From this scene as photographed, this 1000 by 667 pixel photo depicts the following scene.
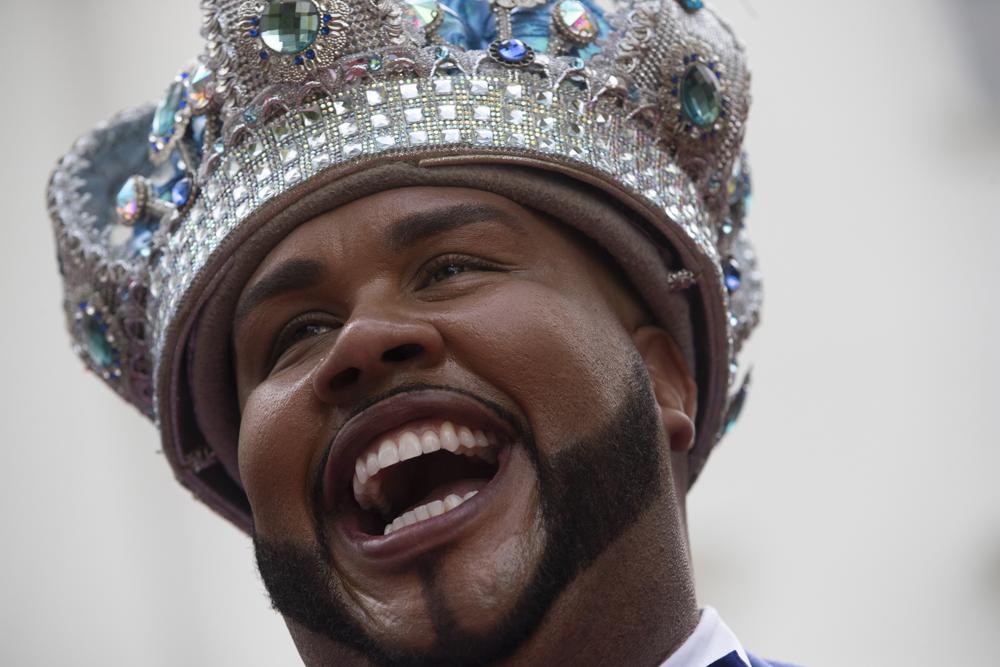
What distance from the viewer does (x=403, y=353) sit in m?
1.94

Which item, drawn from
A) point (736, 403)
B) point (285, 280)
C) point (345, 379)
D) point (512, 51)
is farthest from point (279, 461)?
point (736, 403)

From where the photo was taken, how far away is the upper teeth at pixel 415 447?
189 cm

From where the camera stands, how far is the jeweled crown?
7.00 feet

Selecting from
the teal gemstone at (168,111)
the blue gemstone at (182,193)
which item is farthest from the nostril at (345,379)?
the teal gemstone at (168,111)

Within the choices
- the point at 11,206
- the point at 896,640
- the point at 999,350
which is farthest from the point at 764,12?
the point at 11,206

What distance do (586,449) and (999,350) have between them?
3.28 meters

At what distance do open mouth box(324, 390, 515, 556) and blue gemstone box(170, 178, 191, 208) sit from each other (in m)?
0.57

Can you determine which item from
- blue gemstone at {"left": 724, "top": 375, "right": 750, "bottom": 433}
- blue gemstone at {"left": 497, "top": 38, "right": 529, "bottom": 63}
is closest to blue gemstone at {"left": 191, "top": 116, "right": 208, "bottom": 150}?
blue gemstone at {"left": 497, "top": 38, "right": 529, "bottom": 63}

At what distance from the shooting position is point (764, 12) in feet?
17.6

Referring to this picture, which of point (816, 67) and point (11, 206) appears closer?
point (11, 206)

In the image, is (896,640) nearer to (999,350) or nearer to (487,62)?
(999,350)

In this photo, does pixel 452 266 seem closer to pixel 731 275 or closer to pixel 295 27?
pixel 295 27

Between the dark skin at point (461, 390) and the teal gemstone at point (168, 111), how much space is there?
1.21 feet

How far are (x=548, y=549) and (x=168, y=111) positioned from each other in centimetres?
106
